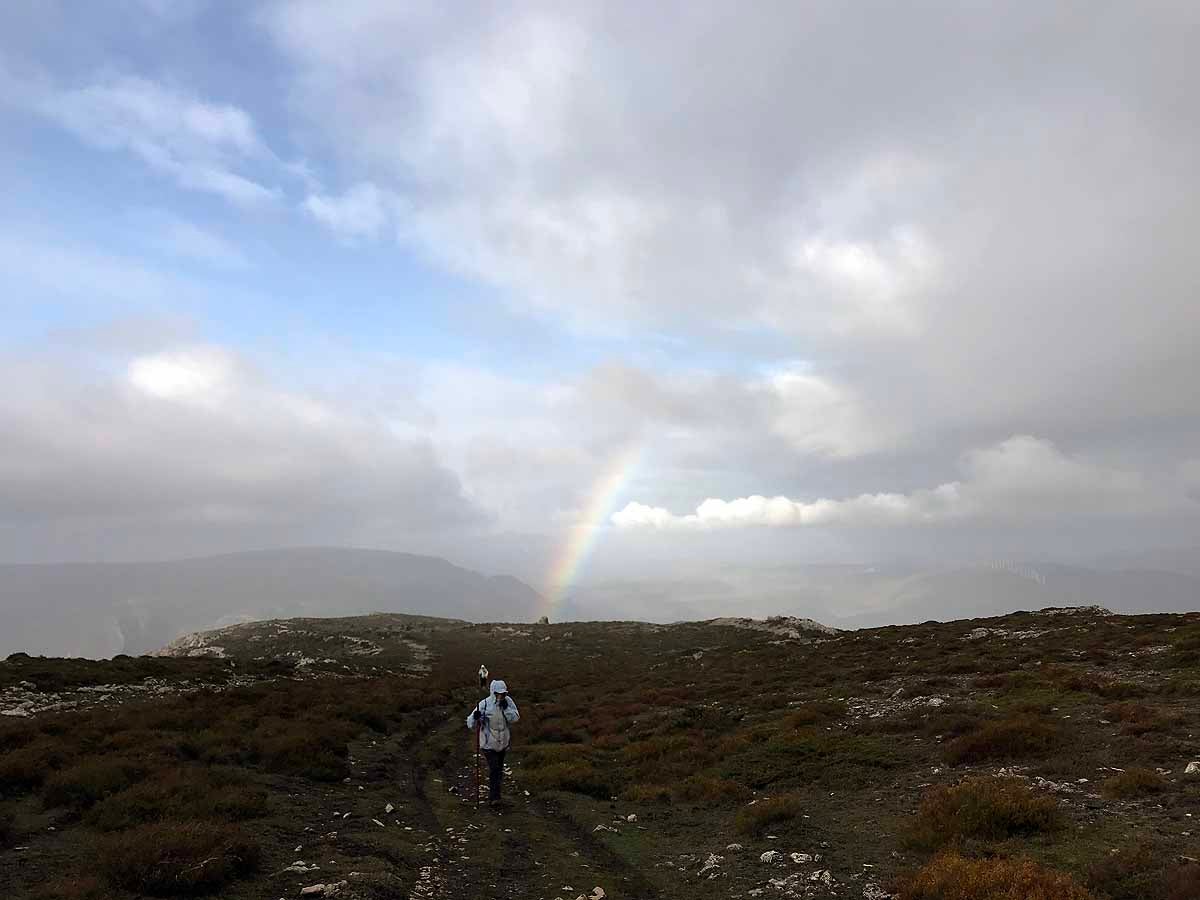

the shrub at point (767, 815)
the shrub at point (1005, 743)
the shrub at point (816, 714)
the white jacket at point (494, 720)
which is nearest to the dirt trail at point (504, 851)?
the white jacket at point (494, 720)

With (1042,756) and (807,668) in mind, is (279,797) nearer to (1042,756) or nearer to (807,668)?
(1042,756)

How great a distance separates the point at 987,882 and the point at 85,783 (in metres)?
18.6

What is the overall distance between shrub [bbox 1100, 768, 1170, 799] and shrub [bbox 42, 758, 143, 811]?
862 inches

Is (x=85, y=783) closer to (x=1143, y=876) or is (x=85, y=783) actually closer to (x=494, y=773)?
(x=494, y=773)

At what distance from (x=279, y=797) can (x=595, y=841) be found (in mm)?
8576

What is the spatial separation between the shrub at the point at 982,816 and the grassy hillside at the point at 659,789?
0.06 m

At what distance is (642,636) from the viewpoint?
292ft

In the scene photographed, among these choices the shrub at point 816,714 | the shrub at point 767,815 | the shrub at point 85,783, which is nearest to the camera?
the shrub at point 767,815

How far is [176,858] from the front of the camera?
10648 mm

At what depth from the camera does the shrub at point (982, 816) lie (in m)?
11.6

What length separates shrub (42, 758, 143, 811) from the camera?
14438mm

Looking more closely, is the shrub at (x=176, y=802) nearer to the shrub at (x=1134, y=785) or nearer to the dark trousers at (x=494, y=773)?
the dark trousers at (x=494, y=773)

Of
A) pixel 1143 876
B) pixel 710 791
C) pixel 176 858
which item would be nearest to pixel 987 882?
pixel 1143 876

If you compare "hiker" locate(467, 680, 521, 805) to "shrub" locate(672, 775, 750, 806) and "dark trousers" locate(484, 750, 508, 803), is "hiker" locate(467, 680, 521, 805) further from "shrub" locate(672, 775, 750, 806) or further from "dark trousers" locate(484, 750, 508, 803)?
"shrub" locate(672, 775, 750, 806)
